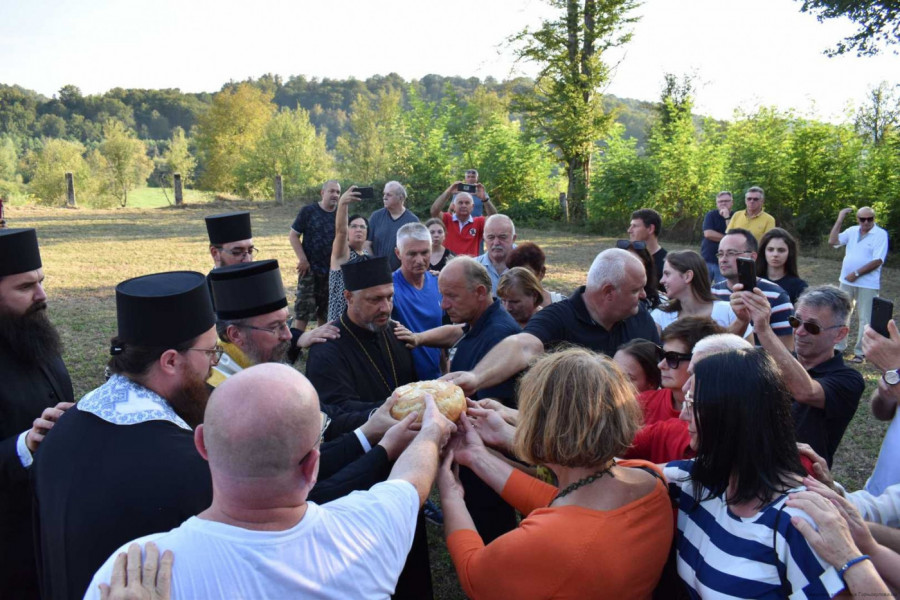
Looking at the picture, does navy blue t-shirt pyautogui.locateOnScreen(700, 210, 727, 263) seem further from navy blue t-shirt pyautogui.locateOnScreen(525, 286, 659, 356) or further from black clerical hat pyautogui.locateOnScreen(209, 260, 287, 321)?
black clerical hat pyautogui.locateOnScreen(209, 260, 287, 321)

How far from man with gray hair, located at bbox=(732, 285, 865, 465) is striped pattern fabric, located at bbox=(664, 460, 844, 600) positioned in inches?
60.4

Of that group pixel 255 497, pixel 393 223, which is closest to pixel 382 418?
pixel 255 497

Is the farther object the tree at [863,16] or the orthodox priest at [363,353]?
the tree at [863,16]

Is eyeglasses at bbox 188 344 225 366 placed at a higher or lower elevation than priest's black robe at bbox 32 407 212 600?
higher

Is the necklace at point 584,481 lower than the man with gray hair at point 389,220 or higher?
lower

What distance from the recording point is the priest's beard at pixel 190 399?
7.61 ft

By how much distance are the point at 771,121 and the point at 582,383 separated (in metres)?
23.1

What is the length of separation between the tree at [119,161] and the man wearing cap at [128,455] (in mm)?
53661

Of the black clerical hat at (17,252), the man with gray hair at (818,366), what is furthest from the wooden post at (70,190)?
the man with gray hair at (818,366)

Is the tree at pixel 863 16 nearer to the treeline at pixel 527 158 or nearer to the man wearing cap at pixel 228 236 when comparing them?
the treeline at pixel 527 158

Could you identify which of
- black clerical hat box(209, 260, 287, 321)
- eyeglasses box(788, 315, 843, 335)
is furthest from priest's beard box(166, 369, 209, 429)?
eyeglasses box(788, 315, 843, 335)

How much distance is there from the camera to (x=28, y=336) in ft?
10.2

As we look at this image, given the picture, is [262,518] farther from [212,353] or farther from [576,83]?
[576,83]

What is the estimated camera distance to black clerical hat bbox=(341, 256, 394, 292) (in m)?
3.79
